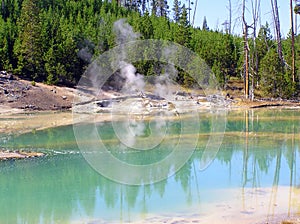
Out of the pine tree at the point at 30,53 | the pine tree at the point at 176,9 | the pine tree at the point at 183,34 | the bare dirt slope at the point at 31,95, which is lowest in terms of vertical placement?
the bare dirt slope at the point at 31,95

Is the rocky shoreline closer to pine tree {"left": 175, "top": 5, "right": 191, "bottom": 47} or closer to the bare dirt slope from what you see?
the bare dirt slope

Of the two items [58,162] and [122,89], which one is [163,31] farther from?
[58,162]

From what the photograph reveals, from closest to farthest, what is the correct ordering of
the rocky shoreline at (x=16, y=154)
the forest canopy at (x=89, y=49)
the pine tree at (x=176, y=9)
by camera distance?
1. the rocky shoreline at (x=16, y=154)
2. the forest canopy at (x=89, y=49)
3. the pine tree at (x=176, y=9)

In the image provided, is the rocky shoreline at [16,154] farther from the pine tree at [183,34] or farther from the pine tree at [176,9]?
the pine tree at [176,9]

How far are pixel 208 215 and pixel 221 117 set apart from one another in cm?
2107

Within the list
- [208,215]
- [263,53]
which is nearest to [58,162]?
[208,215]

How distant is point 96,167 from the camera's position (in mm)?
14664

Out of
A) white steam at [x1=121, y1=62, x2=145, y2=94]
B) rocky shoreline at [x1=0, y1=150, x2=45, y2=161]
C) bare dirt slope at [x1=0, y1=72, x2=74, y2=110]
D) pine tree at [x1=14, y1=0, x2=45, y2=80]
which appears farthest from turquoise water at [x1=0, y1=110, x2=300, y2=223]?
pine tree at [x1=14, y1=0, x2=45, y2=80]

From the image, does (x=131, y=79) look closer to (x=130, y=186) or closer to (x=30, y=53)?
(x=30, y=53)

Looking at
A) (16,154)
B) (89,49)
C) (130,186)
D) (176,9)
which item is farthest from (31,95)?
(176,9)

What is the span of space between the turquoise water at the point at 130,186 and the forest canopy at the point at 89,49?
751 inches

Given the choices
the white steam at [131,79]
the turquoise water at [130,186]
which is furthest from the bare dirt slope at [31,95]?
the turquoise water at [130,186]

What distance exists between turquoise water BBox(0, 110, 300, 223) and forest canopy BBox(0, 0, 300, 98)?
19.1 meters

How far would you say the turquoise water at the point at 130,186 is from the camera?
395 inches
